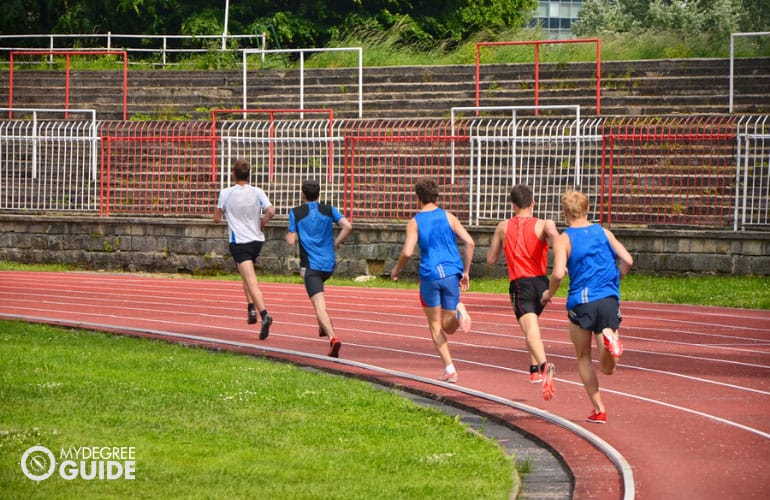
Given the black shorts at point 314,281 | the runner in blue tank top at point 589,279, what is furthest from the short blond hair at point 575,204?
the black shorts at point 314,281

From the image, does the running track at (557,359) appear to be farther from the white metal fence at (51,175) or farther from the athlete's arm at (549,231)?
the white metal fence at (51,175)

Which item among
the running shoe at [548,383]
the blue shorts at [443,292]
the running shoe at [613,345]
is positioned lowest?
the running shoe at [548,383]

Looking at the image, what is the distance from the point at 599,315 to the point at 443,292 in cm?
210

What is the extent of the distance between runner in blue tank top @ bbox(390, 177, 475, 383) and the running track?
2.03 ft

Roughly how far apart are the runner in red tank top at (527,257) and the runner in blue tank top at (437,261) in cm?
58

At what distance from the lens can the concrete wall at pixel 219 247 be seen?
19875mm

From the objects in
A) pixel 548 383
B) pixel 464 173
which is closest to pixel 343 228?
pixel 548 383

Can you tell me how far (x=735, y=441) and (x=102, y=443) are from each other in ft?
13.4

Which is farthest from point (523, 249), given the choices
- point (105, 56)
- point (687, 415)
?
point (105, 56)

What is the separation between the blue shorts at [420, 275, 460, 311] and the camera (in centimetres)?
1059

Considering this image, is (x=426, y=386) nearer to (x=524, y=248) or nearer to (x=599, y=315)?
(x=524, y=248)

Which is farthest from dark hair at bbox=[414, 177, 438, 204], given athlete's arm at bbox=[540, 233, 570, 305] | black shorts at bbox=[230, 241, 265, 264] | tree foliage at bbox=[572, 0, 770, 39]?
tree foliage at bbox=[572, 0, 770, 39]

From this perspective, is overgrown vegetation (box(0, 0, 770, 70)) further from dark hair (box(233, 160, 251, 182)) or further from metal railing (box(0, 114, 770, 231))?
dark hair (box(233, 160, 251, 182))

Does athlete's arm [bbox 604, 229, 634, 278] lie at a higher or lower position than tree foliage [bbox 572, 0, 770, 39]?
lower
